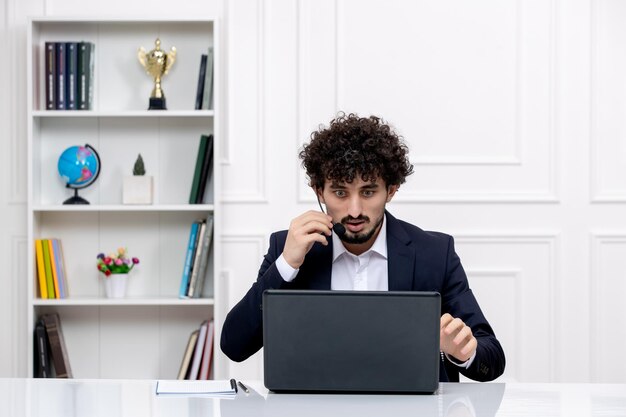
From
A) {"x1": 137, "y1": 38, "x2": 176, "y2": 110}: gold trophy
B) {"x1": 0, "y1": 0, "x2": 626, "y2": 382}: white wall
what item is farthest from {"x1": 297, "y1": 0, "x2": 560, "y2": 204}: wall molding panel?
{"x1": 137, "y1": 38, "x2": 176, "y2": 110}: gold trophy

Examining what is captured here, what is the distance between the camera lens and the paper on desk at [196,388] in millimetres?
1680

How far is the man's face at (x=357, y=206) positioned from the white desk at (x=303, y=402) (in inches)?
21.1

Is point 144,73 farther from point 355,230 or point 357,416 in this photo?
point 357,416

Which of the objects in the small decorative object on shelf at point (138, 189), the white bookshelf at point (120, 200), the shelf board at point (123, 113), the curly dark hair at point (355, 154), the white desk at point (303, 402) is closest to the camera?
the white desk at point (303, 402)

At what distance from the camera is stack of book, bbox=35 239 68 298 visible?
135 inches

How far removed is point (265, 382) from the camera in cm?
162

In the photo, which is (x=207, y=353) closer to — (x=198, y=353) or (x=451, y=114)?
(x=198, y=353)

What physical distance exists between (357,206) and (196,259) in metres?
1.42

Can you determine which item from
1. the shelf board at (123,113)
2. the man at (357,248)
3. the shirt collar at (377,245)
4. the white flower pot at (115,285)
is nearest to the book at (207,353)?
the white flower pot at (115,285)

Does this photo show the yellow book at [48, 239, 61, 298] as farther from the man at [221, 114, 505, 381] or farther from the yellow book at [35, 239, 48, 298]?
the man at [221, 114, 505, 381]

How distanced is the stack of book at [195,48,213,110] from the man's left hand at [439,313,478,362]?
6.43 ft

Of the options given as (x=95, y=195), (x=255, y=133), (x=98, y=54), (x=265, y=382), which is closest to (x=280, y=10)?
(x=255, y=133)

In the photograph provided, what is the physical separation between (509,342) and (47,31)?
2396 mm

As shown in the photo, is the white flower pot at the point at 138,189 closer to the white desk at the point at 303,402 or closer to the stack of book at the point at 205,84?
the stack of book at the point at 205,84
